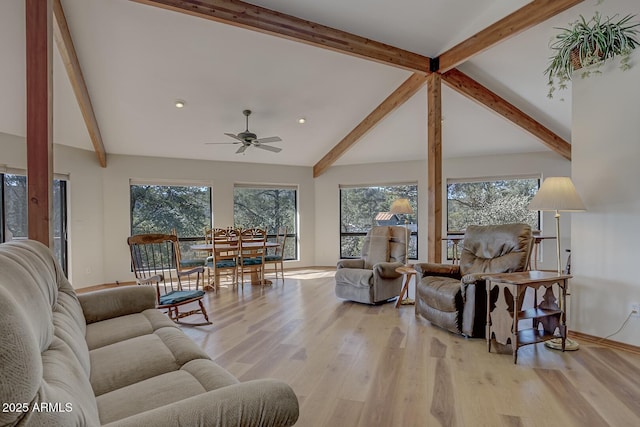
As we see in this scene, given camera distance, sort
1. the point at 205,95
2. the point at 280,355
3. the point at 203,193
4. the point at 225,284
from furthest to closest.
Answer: the point at 203,193, the point at 225,284, the point at 205,95, the point at 280,355

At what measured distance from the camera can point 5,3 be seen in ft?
9.71

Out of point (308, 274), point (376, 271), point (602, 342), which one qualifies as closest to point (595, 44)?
point (602, 342)

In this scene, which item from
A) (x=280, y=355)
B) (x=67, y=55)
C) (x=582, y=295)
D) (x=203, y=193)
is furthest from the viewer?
(x=203, y=193)

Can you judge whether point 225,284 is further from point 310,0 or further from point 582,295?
point 582,295

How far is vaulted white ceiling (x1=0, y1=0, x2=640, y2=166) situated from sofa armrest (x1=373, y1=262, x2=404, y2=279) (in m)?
2.64

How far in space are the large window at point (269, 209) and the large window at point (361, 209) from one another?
1081mm

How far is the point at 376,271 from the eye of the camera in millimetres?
4344

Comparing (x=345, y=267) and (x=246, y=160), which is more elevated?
(x=246, y=160)

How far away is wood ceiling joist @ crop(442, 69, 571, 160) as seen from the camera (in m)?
4.75

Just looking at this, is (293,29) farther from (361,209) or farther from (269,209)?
(361,209)

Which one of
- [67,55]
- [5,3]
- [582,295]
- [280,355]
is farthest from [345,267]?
[5,3]

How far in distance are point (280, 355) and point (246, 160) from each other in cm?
483

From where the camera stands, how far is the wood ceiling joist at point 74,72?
3213 millimetres

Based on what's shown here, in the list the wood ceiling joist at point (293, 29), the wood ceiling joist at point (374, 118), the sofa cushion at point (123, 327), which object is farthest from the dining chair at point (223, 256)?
the wood ceiling joist at point (293, 29)
